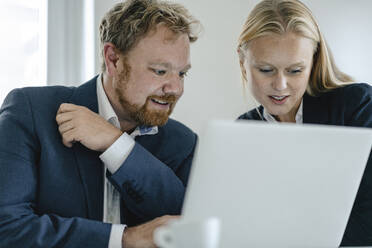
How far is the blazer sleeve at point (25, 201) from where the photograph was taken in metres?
1.13

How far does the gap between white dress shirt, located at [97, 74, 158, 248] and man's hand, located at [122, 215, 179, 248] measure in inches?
0.9

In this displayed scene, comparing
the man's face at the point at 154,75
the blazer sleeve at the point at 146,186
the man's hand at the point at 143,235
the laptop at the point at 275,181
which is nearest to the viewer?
the laptop at the point at 275,181

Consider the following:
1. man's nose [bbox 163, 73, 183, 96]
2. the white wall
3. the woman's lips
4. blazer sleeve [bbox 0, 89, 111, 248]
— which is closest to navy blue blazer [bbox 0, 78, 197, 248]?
blazer sleeve [bbox 0, 89, 111, 248]

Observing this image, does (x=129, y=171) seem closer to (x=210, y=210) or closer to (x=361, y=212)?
(x=210, y=210)

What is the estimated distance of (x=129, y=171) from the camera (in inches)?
48.9

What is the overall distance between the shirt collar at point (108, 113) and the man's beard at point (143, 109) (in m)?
0.03

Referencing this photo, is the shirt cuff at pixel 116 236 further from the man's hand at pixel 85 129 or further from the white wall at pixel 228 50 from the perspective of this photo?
the white wall at pixel 228 50

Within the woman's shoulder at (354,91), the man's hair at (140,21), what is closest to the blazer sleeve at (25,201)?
the man's hair at (140,21)

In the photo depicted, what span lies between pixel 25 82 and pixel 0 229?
3.59 feet

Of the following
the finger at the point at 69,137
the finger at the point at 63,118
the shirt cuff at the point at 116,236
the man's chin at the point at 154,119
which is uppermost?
the finger at the point at 63,118

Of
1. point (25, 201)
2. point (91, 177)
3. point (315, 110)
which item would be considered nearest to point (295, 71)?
point (315, 110)

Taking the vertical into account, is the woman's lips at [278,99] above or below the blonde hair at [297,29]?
below

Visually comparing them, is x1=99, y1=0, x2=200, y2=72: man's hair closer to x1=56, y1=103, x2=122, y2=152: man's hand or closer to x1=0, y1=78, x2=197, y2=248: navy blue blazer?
x1=0, y1=78, x2=197, y2=248: navy blue blazer

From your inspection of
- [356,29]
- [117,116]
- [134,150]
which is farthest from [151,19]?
[356,29]
